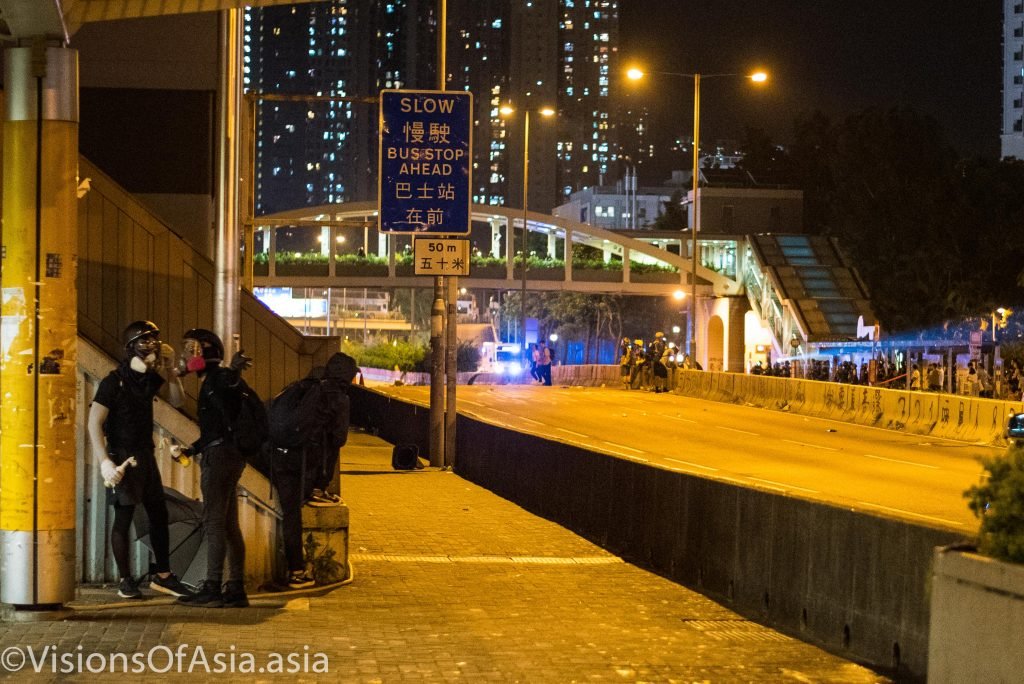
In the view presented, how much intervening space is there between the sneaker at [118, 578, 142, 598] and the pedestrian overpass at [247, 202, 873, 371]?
171ft

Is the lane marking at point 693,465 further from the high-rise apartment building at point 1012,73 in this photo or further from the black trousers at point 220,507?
the high-rise apartment building at point 1012,73

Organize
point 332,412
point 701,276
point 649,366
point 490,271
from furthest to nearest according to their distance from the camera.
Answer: point 490,271 → point 701,276 → point 649,366 → point 332,412

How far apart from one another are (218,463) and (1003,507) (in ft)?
16.0

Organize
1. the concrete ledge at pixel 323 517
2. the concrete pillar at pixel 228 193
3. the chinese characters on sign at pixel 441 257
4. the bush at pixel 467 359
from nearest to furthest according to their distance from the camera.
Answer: the concrete ledge at pixel 323 517
the concrete pillar at pixel 228 193
the chinese characters on sign at pixel 441 257
the bush at pixel 467 359

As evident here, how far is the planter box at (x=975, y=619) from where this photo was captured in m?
6.19

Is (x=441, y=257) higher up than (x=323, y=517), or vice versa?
(x=441, y=257)

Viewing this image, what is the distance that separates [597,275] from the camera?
3322 inches

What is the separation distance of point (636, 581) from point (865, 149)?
226ft

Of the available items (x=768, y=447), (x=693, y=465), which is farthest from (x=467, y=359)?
(x=693, y=465)

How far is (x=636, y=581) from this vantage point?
11328mm

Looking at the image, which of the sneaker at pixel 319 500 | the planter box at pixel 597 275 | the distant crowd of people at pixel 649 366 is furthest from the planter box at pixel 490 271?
the sneaker at pixel 319 500

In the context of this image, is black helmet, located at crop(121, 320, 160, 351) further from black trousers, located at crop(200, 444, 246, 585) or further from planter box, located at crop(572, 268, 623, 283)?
planter box, located at crop(572, 268, 623, 283)

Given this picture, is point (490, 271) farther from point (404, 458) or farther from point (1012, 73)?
point (1012, 73)

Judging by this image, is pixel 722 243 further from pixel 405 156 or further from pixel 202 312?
pixel 202 312
